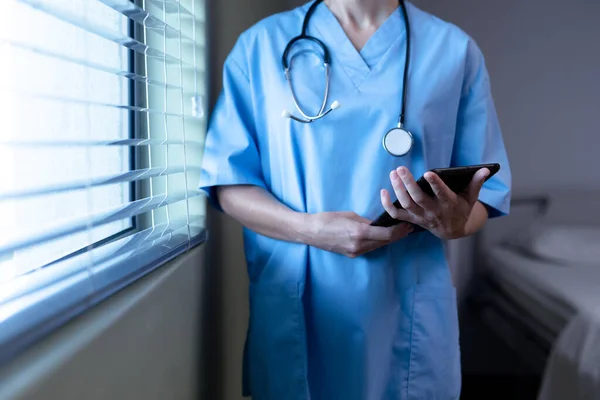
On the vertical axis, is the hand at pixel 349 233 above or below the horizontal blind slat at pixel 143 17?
below

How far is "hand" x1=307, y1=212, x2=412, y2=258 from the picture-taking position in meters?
0.87

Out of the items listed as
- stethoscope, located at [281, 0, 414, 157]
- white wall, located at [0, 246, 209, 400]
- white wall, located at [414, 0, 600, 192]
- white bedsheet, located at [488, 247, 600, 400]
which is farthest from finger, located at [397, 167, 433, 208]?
white wall, located at [414, 0, 600, 192]

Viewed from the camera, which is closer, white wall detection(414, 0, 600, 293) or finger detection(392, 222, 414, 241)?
finger detection(392, 222, 414, 241)

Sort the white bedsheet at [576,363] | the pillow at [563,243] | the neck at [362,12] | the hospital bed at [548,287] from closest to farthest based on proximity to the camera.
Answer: the neck at [362,12]
the white bedsheet at [576,363]
the hospital bed at [548,287]
the pillow at [563,243]

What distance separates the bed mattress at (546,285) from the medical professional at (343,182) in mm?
796

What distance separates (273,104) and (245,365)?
0.50 m

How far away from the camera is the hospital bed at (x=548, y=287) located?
58.0 inches

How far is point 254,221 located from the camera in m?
0.94

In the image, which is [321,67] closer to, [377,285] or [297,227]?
[297,227]

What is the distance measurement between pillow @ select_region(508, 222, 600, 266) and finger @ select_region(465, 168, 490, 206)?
1.41 meters

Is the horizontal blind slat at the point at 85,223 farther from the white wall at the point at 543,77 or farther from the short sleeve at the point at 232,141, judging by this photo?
the white wall at the point at 543,77

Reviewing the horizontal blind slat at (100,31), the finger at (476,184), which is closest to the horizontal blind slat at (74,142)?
the horizontal blind slat at (100,31)

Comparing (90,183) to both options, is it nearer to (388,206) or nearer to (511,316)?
(388,206)

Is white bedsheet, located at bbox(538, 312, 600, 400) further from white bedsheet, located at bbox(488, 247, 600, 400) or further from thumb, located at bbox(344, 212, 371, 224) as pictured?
thumb, located at bbox(344, 212, 371, 224)
